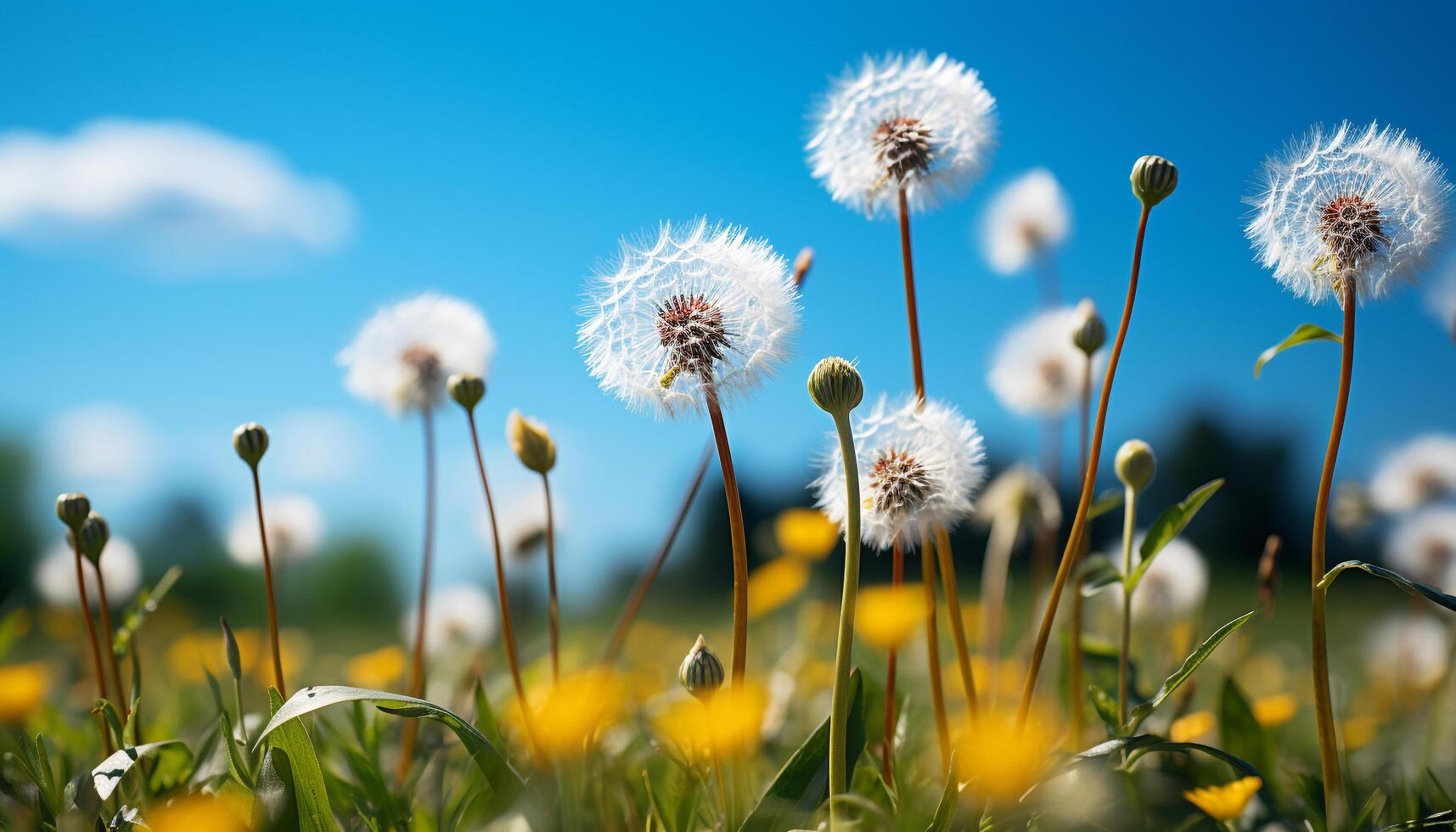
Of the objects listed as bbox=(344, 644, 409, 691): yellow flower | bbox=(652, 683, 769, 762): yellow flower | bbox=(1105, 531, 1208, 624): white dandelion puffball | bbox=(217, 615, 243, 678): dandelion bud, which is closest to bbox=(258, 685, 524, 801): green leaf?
bbox=(217, 615, 243, 678): dandelion bud

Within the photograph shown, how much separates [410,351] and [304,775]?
87 centimetres

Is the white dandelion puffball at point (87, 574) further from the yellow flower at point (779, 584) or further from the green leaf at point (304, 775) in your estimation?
the yellow flower at point (779, 584)

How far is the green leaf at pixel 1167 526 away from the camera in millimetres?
1196

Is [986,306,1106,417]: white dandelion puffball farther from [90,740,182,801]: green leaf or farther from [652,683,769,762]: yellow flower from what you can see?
[90,740,182,801]: green leaf

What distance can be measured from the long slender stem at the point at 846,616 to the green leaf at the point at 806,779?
0.48 feet

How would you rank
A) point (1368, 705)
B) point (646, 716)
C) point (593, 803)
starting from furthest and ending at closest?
point (1368, 705), point (646, 716), point (593, 803)

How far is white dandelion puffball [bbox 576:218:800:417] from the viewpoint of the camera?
107 centimetres

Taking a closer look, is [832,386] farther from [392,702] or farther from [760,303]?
[392,702]

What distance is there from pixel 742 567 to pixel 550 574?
0.40 metres

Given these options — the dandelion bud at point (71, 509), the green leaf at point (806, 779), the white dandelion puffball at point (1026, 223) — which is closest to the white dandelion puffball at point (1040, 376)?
the white dandelion puffball at point (1026, 223)

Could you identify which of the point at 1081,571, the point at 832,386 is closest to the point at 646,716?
the point at 1081,571

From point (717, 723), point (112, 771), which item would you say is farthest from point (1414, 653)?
point (112, 771)

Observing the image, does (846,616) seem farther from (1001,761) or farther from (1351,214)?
(1351,214)

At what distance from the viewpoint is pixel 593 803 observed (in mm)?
1194
